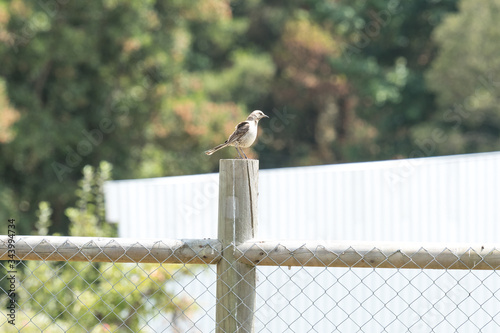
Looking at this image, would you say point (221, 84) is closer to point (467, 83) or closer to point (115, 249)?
point (467, 83)

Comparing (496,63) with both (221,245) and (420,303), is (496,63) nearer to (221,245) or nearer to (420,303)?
(420,303)

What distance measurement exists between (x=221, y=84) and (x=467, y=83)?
6.54 meters

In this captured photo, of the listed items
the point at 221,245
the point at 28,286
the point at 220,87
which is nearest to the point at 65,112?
the point at 220,87

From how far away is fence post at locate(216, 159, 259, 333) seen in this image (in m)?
2.70

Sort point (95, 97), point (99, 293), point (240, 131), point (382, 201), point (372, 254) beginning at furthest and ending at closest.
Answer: point (95, 97) → point (382, 201) → point (99, 293) → point (240, 131) → point (372, 254)

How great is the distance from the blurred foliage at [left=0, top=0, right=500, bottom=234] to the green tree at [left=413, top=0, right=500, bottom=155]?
37 millimetres

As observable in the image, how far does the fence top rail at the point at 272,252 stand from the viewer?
8.67 ft

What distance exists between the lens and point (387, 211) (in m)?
6.64

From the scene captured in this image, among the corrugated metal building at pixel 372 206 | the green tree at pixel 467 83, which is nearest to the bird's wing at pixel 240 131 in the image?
the corrugated metal building at pixel 372 206

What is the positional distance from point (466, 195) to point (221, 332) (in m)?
4.33

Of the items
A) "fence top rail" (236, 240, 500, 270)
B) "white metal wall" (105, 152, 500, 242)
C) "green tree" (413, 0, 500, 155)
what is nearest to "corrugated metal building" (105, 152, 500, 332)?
"white metal wall" (105, 152, 500, 242)

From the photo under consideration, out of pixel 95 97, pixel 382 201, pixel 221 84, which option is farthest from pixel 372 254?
pixel 221 84

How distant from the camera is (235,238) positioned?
107 inches

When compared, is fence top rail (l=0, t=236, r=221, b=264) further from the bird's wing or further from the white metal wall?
the white metal wall
